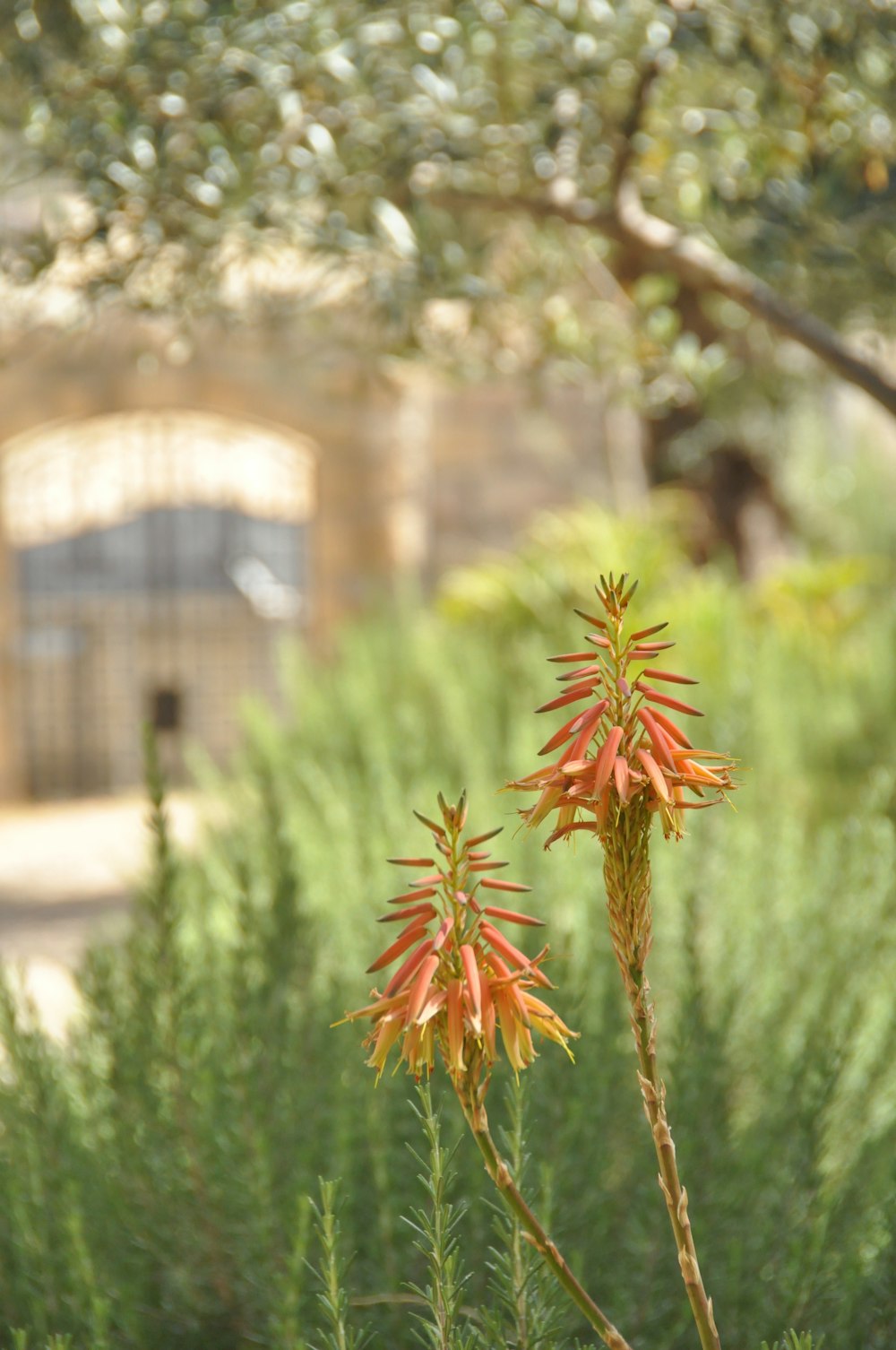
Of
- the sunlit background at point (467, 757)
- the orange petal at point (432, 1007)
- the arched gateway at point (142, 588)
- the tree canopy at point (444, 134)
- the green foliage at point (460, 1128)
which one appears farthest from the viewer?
the arched gateway at point (142, 588)

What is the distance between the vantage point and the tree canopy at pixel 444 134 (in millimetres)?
2205

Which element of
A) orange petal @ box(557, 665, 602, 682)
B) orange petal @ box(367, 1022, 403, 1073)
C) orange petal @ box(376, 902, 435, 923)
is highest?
orange petal @ box(557, 665, 602, 682)

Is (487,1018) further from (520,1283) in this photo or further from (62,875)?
(62,875)

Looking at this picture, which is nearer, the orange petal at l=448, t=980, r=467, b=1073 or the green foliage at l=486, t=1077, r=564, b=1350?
the orange petal at l=448, t=980, r=467, b=1073

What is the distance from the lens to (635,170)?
11.0 feet

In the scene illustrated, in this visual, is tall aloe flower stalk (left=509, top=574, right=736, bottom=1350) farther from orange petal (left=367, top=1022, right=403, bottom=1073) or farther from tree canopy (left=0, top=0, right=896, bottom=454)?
tree canopy (left=0, top=0, right=896, bottom=454)

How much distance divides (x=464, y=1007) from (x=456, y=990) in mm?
12

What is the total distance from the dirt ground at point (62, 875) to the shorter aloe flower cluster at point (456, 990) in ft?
12.3

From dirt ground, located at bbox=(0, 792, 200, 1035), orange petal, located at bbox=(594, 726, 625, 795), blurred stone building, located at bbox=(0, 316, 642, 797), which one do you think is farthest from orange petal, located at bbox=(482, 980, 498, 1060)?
blurred stone building, located at bbox=(0, 316, 642, 797)

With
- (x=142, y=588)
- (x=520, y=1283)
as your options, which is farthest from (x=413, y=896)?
(x=142, y=588)

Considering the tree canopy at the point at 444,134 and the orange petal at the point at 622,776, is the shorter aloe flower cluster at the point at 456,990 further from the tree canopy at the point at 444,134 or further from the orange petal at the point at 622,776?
the tree canopy at the point at 444,134

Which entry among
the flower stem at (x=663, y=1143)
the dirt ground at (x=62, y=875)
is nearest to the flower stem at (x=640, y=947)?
the flower stem at (x=663, y=1143)

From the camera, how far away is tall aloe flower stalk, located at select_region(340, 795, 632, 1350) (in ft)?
2.44

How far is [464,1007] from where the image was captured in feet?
2.49
